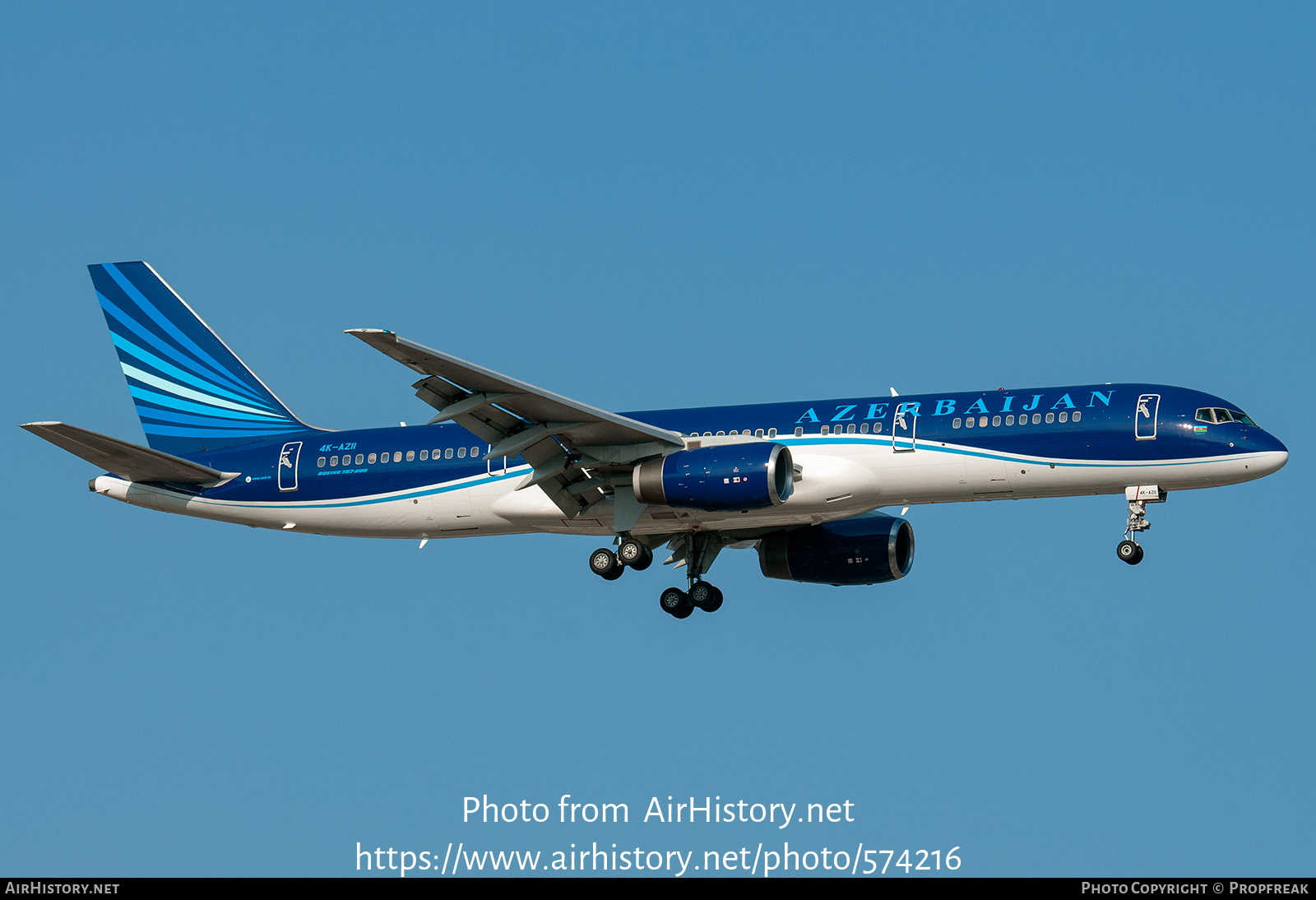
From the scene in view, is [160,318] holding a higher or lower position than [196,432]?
higher

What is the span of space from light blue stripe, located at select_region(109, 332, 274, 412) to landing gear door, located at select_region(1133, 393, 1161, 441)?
23342mm

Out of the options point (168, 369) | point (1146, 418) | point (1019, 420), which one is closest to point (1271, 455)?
point (1146, 418)

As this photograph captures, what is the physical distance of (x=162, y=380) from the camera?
4706cm

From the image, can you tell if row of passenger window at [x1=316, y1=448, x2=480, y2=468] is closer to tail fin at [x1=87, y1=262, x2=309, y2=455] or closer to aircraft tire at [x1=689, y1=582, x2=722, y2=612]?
tail fin at [x1=87, y1=262, x2=309, y2=455]

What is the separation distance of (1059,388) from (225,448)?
2246 cm

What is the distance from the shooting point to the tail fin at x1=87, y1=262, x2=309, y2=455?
46.0 m

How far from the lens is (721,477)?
38094 millimetres

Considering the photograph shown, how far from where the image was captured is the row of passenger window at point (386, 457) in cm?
4209

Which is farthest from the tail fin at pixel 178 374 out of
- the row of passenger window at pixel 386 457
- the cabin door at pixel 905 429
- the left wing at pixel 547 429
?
the cabin door at pixel 905 429

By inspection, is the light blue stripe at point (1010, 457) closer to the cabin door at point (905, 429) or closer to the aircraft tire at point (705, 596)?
the cabin door at point (905, 429)

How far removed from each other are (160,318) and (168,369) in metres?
1.58

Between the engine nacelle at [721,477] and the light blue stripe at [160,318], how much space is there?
47.6ft

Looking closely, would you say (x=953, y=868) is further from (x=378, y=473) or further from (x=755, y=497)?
(x=378, y=473)

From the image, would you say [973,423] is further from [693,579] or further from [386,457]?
[386,457]
